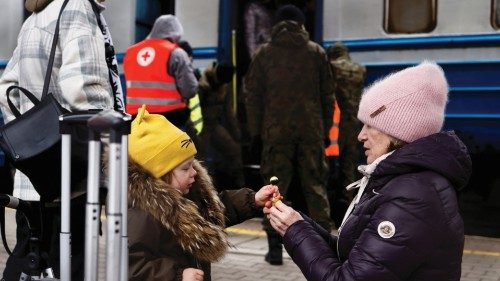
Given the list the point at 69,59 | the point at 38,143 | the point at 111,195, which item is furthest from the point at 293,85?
the point at 111,195

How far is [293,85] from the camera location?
6.14 metres

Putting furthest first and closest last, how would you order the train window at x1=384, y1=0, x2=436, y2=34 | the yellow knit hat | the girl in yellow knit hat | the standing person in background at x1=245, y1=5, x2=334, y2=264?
the train window at x1=384, y1=0, x2=436, y2=34 < the standing person in background at x1=245, y1=5, x2=334, y2=264 < the yellow knit hat < the girl in yellow knit hat

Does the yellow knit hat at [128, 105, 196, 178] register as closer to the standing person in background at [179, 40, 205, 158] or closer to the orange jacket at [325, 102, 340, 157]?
the standing person in background at [179, 40, 205, 158]

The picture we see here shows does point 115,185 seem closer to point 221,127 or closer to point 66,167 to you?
point 66,167

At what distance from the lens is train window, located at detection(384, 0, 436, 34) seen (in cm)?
690

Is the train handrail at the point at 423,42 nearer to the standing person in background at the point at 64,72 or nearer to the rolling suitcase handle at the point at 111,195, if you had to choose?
the standing person in background at the point at 64,72

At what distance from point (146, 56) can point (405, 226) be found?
4.68m

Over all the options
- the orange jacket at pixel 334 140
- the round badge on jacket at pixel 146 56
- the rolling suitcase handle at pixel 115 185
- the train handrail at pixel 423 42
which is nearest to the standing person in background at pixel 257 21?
the train handrail at pixel 423 42

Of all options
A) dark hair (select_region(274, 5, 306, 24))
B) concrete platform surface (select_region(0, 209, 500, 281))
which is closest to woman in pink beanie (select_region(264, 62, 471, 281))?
concrete platform surface (select_region(0, 209, 500, 281))

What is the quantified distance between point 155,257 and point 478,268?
3.73 metres

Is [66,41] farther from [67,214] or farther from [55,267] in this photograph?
[67,214]

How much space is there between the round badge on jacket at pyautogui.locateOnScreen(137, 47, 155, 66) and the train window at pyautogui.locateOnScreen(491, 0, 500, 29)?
2.68 meters

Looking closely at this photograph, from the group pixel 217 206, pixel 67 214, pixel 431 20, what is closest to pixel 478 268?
pixel 431 20

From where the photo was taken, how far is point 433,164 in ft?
8.10
